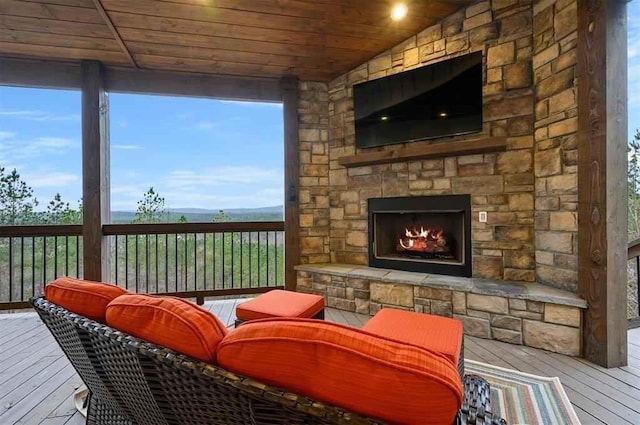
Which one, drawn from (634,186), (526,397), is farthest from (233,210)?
(634,186)

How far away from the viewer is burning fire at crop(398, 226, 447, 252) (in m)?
3.51

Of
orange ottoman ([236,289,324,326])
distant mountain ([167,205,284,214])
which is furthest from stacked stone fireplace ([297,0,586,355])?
orange ottoman ([236,289,324,326])

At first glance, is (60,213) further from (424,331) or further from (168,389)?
(424,331)

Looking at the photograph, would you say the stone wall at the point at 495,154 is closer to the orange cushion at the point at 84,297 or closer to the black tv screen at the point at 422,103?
the black tv screen at the point at 422,103

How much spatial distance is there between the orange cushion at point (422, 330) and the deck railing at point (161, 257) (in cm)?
238

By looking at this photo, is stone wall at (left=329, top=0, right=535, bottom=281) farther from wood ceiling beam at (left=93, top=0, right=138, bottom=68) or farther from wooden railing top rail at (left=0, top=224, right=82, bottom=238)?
wooden railing top rail at (left=0, top=224, right=82, bottom=238)

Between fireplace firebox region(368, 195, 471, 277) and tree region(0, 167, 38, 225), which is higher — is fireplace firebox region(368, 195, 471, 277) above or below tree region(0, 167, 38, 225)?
below

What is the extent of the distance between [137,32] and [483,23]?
320cm

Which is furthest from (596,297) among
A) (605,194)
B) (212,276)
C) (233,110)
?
(233,110)

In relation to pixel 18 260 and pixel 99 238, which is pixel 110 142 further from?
pixel 18 260

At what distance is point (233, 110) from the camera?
431cm

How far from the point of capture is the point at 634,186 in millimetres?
2682

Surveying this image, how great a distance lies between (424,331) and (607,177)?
1.70 m

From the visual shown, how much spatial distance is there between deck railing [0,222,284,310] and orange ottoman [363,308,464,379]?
2.39 metres
